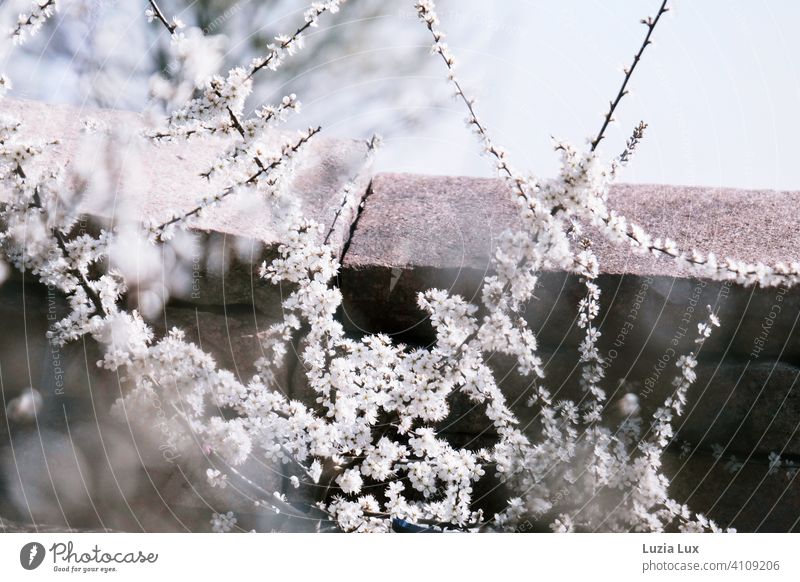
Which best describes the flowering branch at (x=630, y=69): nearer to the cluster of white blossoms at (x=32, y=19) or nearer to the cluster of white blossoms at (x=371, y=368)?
the cluster of white blossoms at (x=371, y=368)

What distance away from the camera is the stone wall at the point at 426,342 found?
1.14 m

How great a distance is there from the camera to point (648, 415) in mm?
1224

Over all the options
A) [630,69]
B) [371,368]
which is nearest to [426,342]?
[371,368]

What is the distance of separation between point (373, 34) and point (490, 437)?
2.44 ft

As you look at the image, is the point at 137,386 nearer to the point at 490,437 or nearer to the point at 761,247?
the point at 490,437

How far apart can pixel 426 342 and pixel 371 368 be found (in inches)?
4.4

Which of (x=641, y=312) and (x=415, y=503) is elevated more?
(x=641, y=312)

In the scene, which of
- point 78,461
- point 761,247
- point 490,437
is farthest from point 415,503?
point 761,247

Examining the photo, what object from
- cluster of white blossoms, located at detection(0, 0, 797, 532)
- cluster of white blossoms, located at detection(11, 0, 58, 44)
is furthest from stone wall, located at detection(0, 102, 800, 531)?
cluster of white blossoms, located at detection(11, 0, 58, 44)

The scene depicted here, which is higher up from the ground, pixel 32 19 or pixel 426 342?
pixel 32 19

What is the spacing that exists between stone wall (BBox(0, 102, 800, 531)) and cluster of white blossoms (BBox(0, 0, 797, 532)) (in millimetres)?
30

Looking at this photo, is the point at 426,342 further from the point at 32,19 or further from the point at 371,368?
the point at 32,19

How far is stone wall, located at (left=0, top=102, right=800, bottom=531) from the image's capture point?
1.14 m

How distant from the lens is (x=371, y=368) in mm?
1125
